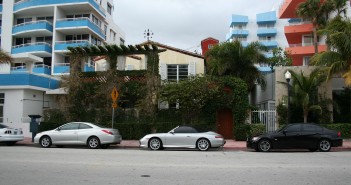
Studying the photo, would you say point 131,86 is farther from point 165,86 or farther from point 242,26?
point 242,26

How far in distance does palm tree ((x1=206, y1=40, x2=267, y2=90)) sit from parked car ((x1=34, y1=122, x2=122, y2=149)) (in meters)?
11.2

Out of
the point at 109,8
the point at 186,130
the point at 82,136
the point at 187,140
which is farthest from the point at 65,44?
the point at 187,140

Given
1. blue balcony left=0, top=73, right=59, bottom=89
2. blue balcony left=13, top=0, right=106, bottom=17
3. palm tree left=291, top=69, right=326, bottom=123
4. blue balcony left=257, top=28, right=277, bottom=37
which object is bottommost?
palm tree left=291, top=69, right=326, bottom=123

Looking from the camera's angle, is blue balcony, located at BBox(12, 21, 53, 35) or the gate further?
blue balcony, located at BBox(12, 21, 53, 35)

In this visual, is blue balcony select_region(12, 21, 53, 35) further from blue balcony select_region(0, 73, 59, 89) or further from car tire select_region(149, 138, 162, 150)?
car tire select_region(149, 138, 162, 150)

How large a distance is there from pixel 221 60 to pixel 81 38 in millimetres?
22374

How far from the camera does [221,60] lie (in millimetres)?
26016

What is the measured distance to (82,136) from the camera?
57.9ft

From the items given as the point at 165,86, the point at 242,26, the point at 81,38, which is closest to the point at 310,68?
the point at 165,86

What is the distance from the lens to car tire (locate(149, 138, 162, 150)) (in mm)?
17130

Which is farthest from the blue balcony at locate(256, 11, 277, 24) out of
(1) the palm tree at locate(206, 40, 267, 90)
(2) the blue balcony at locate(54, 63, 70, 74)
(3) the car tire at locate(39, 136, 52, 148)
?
(3) the car tire at locate(39, 136, 52, 148)

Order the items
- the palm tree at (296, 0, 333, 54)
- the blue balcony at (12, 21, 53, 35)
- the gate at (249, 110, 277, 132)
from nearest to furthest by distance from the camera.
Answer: the gate at (249, 110, 277, 132) → the palm tree at (296, 0, 333, 54) → the blue balcony at (12, 21, 53, 35)

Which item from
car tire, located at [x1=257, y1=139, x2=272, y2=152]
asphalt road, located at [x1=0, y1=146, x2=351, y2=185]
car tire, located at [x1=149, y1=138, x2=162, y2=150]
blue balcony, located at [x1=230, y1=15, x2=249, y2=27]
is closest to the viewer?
asphalt road, located at [x1=0, y1=146, x2=351, y2=185]

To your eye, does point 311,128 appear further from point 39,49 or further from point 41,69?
point 39,49
